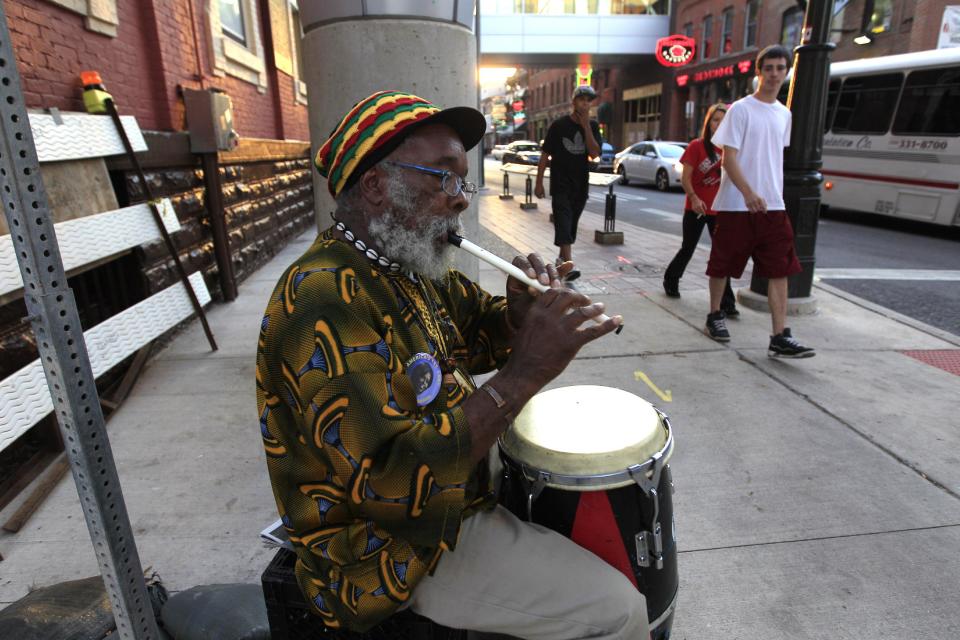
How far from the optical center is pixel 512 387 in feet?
4.49

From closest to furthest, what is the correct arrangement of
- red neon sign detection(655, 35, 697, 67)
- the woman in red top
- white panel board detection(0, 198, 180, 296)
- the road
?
white panel board detection(0, 198, 180, 296) < the woman in red top < the road < red neon sign detection(655, 35, 697, 67)

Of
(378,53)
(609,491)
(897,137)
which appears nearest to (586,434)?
(609,491)

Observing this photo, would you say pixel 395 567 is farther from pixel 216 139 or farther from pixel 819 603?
pixel 216 139

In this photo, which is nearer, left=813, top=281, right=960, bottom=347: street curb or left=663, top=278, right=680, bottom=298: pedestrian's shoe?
left=813, top=281, right=960, bottom=347: street curb

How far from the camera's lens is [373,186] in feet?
5.06

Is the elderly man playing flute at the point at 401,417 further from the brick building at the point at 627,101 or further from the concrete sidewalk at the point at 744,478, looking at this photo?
the brick building at the point at 627,101

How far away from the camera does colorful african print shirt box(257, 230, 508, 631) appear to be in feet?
4.04

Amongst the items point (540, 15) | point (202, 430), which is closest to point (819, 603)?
point (202, 430)

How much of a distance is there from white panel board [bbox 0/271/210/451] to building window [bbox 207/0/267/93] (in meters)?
2.85

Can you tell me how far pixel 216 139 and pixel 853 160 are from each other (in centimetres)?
1113

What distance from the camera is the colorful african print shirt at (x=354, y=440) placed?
48.4 inches

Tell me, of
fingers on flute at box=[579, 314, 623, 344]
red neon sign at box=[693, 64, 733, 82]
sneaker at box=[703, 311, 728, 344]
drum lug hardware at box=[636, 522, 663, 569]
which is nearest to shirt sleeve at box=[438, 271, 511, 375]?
fingers on flute at box=[579, 314, 623, 344]

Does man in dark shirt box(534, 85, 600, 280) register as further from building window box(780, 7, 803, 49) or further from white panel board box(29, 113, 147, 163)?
building window box(780, 7, 803, 49)

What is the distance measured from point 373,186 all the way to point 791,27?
2692cm
